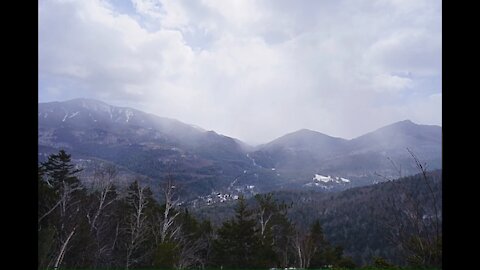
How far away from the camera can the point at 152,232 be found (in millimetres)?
27531

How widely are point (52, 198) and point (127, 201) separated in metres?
8.39

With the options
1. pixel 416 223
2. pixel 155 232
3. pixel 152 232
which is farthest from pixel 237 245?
pixel 416 223

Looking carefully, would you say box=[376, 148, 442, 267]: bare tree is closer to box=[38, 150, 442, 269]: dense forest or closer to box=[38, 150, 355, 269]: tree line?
box=[38, 150, 442, 269]: dense forest

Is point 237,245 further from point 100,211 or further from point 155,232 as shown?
point 100,211

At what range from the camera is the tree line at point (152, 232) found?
2309 cm

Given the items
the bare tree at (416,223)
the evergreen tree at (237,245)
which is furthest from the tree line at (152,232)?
the bare tree at (416,223)

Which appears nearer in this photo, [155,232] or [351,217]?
[155,232]

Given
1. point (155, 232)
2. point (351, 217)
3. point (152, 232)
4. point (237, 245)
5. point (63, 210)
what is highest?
point (63, 210)

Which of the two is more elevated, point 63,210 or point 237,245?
point 63,210

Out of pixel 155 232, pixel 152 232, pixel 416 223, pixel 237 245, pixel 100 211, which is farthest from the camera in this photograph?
pixel 237 245

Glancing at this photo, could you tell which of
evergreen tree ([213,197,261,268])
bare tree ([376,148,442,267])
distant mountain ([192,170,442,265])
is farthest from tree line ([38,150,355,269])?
bare tree ([376,148,442,267])

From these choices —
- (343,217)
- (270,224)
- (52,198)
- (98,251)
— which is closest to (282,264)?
(270,224)

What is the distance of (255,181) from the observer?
195 m

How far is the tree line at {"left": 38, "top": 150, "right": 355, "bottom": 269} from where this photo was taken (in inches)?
909
